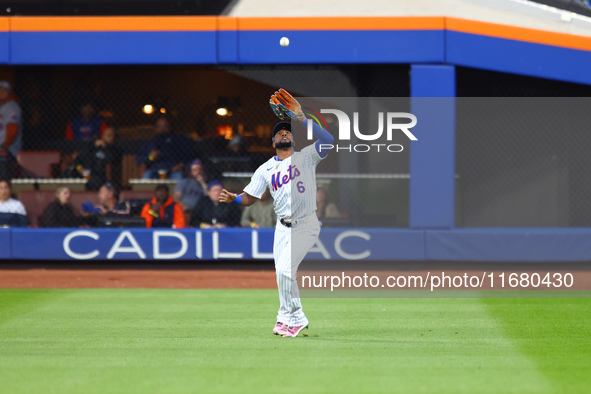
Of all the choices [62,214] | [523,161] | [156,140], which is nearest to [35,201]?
[62,214]

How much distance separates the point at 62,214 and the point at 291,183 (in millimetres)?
5863

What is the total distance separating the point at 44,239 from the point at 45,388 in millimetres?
6623

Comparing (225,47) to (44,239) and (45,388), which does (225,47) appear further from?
(45,388)

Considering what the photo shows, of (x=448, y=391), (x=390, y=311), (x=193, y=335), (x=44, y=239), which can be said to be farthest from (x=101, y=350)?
(x=44, y=239)

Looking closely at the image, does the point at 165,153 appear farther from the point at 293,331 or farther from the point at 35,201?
the point at 293,331

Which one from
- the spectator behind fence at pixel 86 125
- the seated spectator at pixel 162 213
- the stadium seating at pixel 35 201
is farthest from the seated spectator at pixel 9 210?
the seated spectator at pixel 162 213

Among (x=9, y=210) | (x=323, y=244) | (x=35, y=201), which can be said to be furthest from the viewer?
(x=35, y=201)

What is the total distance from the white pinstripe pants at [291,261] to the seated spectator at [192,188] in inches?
196

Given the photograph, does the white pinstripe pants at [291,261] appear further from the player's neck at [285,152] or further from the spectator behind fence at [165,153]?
the spectator behind fence at [165,153]

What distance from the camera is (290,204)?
6145 mm

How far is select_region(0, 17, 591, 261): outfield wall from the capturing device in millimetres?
10422

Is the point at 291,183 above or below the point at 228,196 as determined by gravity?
above

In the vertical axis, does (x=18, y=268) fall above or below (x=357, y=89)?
below

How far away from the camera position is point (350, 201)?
10758mm
